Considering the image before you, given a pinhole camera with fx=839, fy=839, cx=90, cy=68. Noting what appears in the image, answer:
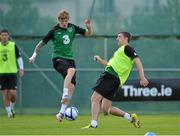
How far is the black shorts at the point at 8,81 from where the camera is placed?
22.4m

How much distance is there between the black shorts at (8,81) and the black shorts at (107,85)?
21.3 ft

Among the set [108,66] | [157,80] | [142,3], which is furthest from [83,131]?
[142,3]

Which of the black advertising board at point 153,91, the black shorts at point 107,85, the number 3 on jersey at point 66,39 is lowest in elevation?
the black advertising board at point 153,91

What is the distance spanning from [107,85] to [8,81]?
6814 mm

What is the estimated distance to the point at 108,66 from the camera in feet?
Result: 54.0

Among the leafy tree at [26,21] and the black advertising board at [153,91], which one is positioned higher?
the leafy tree at [26,21]

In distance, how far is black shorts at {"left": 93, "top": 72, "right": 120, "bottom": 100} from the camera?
16.1 m

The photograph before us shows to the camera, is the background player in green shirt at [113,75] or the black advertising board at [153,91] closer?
the background player in green shirt at [113,75]

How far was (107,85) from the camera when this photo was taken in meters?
16.2

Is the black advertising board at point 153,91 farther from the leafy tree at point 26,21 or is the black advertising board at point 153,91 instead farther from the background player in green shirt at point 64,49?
the background player in green shirt at point 64,49

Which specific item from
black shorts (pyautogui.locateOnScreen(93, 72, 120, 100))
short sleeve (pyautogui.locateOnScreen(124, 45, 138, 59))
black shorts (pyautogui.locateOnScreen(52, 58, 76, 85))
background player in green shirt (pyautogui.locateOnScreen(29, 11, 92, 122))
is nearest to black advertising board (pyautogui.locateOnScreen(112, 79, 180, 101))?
background player in green shirt (pyautogui.locateOnScreen(29, 11, 92, 122))

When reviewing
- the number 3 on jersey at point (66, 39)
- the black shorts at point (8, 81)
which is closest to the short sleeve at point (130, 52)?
the number 3 on jersey at point (66, 39)

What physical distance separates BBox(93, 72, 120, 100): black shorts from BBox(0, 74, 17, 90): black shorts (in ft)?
21.3

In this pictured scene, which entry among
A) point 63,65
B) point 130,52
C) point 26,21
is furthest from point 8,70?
point 130,52
